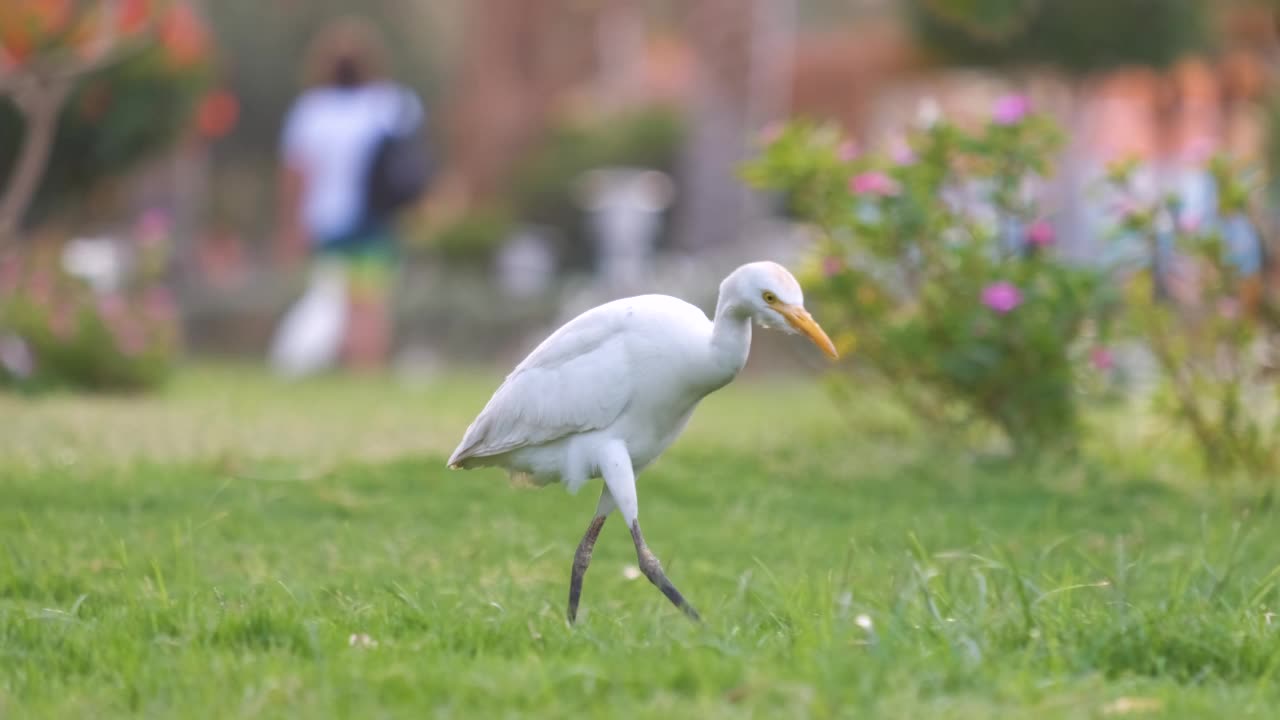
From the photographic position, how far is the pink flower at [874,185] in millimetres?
7039

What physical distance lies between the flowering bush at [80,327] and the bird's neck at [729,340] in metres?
6.87

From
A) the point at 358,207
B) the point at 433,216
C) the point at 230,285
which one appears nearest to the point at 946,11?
the point at 358,207

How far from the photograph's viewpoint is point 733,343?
3928 mm

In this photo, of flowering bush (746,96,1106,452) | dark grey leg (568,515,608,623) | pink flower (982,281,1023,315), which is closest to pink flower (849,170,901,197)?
flowering bush (746,96,1106,452)

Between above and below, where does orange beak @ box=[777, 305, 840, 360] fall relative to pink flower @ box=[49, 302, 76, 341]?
above

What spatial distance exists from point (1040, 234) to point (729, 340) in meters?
3.37

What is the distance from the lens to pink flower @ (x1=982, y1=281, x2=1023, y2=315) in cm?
666

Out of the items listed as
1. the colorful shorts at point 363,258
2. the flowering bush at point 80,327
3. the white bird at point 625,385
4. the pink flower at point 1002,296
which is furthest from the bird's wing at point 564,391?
the colorful shorts at point 363,258

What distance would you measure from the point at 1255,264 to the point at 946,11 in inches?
63.2

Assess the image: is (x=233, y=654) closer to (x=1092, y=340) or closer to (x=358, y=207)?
(x=1092, y=340)

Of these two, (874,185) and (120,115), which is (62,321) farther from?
(874,185)

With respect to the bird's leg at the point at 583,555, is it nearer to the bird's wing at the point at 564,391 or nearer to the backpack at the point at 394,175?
the bird's wing at the point at 564,391

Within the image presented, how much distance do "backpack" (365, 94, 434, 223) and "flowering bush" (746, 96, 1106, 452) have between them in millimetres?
4525

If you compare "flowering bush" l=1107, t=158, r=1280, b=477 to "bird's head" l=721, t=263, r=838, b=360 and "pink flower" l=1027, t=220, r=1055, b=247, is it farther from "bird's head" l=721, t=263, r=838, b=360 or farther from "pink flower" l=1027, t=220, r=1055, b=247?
"bird's head" l=721, t=263, r=838, b=360
